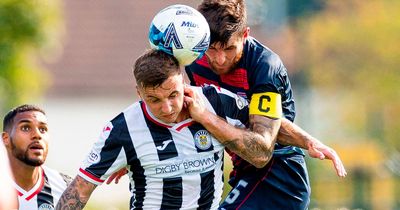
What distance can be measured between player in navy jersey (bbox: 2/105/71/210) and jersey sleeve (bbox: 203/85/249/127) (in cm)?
209

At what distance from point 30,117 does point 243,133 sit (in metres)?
2.41

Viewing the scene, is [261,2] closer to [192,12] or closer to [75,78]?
[75,78]

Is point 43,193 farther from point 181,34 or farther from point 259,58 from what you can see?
point 181,34

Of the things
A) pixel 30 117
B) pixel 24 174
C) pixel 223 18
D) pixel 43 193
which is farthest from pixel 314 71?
pixel 223 18

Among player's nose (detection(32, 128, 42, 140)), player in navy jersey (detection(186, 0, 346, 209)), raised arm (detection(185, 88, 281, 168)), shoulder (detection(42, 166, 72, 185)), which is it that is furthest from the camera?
shoulder (detection(42, 166, 72, 185))

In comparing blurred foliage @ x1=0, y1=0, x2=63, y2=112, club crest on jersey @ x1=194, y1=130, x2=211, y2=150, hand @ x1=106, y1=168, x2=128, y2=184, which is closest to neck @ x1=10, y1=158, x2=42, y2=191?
hand @ x1=106, y1=168, x2=128, y2=184

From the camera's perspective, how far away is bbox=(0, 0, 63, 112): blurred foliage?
17531mm

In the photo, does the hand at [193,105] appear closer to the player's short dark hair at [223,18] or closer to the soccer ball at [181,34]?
the soccer ball at [181,34]

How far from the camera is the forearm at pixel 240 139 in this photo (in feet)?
27.2

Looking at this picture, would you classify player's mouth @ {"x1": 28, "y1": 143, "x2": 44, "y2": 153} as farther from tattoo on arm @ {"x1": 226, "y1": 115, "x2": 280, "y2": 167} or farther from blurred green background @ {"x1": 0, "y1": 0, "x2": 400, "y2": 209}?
blurred green background @ {"x1": 0, "y1": 0, "x2": 400, "y2": 209}

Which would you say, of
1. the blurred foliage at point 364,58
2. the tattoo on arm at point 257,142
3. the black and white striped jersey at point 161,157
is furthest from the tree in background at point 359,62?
the black and white striped jersey at point 161,157

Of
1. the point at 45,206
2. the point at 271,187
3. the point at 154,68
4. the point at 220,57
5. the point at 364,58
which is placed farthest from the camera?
the point at 364,58

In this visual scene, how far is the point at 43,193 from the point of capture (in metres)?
10.4

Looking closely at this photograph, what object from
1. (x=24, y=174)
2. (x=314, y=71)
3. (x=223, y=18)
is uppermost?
(x=223, y=18)
